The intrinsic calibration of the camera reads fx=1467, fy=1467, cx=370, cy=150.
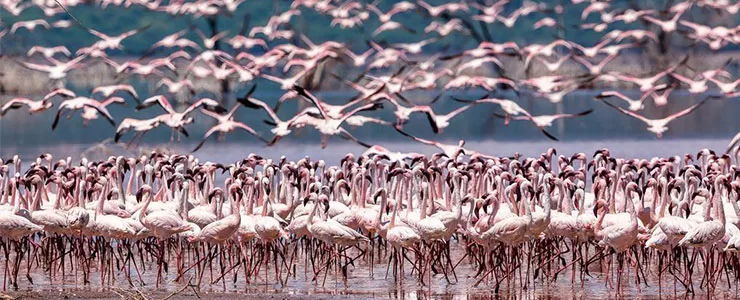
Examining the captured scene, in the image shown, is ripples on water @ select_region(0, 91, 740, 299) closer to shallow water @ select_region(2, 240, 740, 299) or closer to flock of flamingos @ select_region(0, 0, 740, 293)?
shallow water @ select_region(2, 240, 740, 299)

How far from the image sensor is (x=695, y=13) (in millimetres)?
84500

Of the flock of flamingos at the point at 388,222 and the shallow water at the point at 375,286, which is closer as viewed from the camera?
the shallow water at the point at 375,286

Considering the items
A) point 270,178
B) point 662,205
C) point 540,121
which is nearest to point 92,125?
point 540,121

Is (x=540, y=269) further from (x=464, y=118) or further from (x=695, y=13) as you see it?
(x=695, y=13)

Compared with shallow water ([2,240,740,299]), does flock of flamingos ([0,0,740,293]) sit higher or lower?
higher

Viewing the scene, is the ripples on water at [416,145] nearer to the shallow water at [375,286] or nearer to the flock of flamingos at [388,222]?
the shallow water at [375,286]

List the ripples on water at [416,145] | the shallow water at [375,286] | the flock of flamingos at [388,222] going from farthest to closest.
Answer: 1. the flock of flamingos at [388,222]
2. the ripples on water at [416,145]
3. the shallow water at [375,286]

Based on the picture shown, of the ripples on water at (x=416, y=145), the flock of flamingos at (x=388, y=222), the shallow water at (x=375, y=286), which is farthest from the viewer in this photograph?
the flock of flamingos at (x=388, y=222)

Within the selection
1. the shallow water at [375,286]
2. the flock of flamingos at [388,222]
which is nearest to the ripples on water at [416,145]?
the shallow water at [375,286]

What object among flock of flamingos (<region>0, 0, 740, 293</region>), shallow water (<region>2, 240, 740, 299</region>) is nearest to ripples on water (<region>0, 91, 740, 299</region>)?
shallow water (<region>2, 240, 740, 299</region>)

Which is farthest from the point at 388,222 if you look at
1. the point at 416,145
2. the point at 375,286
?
the point at 416,145

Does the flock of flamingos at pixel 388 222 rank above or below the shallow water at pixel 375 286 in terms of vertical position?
above

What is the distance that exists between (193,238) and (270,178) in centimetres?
199

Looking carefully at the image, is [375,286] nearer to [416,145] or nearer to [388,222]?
[388,222]
